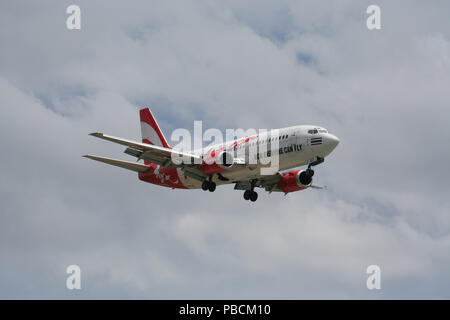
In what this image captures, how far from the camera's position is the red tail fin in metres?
83.4

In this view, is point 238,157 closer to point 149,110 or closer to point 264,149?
point 264,149

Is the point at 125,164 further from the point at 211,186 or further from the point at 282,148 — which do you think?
the point at 282,148

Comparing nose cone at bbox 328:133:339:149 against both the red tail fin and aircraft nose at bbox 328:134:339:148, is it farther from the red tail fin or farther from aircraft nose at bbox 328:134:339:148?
the red tail fin

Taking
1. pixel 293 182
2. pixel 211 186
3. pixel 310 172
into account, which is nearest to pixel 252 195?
pixel 293 182

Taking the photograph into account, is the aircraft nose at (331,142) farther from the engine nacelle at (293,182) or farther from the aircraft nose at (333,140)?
the engine nacelle at (293,182)

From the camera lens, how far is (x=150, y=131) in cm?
8450

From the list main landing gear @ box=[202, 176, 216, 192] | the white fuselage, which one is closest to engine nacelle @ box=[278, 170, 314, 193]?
the white fuselage

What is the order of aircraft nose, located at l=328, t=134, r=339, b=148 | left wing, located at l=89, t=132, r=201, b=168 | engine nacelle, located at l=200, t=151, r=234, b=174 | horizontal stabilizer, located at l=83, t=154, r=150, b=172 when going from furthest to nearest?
horizontal stabilizer, located at l=83, t=154, r=150, b=172 → engine nacelle, located at l=200, t=151, r=234, b=174 → left wing, located at l=89, t=132, r=201, b=168 → aircraft nose, located at l=328, t=134, r=339, b=148

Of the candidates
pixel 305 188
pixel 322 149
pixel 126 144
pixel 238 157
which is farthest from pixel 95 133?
pixel 305 188

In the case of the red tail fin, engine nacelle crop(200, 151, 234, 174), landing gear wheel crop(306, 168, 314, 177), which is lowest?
landing gear wheel crop(306, 168, 314, 177)

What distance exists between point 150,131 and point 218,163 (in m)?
17.9

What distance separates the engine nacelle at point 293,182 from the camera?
7575cm

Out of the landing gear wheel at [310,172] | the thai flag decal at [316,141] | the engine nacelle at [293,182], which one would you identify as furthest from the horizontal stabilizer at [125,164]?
the thai flag decal at [316,141]

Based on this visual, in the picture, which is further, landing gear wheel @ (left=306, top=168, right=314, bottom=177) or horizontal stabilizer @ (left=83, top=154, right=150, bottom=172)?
horizontal stabilizer @ (left=83, top=154, right=150, bottom=172)
